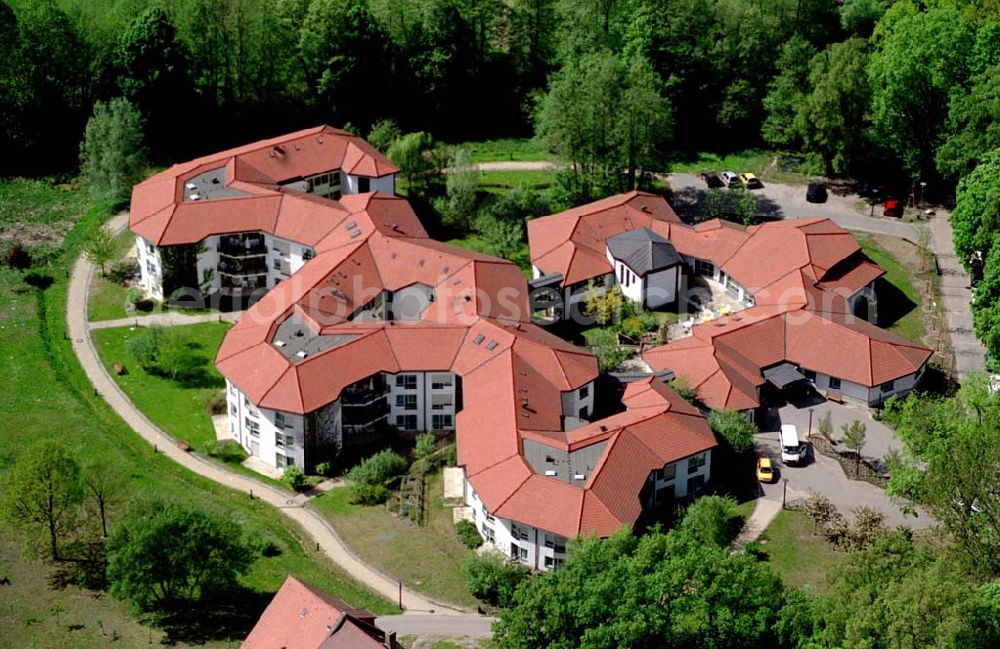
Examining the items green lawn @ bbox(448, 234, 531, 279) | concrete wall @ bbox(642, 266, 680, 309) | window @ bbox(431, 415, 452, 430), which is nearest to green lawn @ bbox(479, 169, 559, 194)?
green lawn @ bbox(448, 234, 531, 279)

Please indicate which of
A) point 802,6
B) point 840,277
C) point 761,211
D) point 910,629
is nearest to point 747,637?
point 910,629

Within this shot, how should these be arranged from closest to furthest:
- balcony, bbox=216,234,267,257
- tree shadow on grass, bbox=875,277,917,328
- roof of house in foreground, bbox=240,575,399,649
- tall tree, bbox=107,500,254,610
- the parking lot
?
roof of house in foreground, bbox=240,575,399,649, tall tree, bbox=107,500,254,610, the parking lot, tree shadow on grass, bbox=875,277,917,328, balcony, bbox=216,234,267,257

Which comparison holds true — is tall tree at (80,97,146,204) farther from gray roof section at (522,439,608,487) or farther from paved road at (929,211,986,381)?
paved road at (929,211,986,381)

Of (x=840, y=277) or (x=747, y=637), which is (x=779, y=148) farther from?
(x=747, y=637)

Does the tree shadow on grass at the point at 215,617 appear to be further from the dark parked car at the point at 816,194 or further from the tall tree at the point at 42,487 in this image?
the dark parked car at the point at 816,194

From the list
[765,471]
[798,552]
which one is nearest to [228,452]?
[765,471]

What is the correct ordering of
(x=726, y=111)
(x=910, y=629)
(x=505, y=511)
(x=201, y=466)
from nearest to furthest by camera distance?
(x=910, y=629) → (x=505, y=511) → (x=201, y=466) → (x=726, y=111)

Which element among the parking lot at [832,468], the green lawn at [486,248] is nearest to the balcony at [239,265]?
the green lawn at [486,248]
